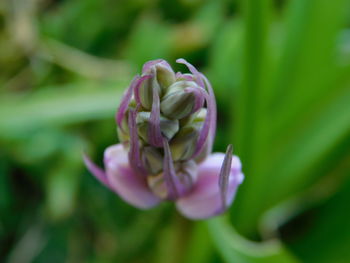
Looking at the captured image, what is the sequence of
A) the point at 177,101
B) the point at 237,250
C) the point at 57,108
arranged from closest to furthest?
the point at 177,101 → the point at 237,250 → the point at 57,108

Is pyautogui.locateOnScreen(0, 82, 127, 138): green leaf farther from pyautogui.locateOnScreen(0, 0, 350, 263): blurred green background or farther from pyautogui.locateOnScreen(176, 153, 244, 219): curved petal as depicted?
pyautogui.locateOnScreen(176, 153, 244, 219): curved petal

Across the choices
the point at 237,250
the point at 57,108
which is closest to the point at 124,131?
the point at 237,250

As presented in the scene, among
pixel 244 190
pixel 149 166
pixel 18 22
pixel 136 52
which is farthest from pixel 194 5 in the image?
pixel 149 166

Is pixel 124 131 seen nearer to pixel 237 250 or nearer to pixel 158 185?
pixel 158 185

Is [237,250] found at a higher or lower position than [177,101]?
lower

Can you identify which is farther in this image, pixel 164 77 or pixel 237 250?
pixel 237 250

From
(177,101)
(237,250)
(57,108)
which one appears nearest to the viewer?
(177,101)
